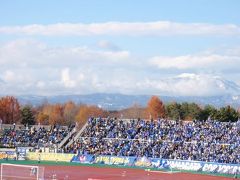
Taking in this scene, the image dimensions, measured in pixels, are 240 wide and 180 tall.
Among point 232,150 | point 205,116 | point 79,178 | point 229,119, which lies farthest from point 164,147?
point 205,116

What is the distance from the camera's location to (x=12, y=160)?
221 feet

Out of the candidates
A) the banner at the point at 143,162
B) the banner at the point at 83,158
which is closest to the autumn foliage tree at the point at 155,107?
the banner at the point at 83,158

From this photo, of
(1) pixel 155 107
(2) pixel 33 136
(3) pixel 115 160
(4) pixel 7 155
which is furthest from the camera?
(1) pixel 155 107

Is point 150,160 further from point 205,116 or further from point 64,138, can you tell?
point 205,116

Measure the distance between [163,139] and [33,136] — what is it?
17964mm

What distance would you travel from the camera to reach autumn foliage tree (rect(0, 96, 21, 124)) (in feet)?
436

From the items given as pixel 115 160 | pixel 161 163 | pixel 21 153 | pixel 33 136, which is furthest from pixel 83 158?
pixel 33 136

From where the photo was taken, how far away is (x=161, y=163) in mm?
62125

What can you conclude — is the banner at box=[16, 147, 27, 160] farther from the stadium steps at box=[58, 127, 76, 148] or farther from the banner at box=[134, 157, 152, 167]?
the banner at box=[134, 157, 152, 167]

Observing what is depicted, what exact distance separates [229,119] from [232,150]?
36.3 m

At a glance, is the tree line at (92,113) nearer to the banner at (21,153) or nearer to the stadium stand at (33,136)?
the stadium stand at (33,136)

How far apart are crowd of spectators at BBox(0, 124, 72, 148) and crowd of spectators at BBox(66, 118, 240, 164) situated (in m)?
3.89

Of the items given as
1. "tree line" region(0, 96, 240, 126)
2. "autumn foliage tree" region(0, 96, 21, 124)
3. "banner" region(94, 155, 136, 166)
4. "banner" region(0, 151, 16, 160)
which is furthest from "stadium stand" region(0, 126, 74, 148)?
"autumn foliage tree" region(0, 96, 21, 124)

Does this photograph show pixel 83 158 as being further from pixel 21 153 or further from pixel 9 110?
pixel 9 110
